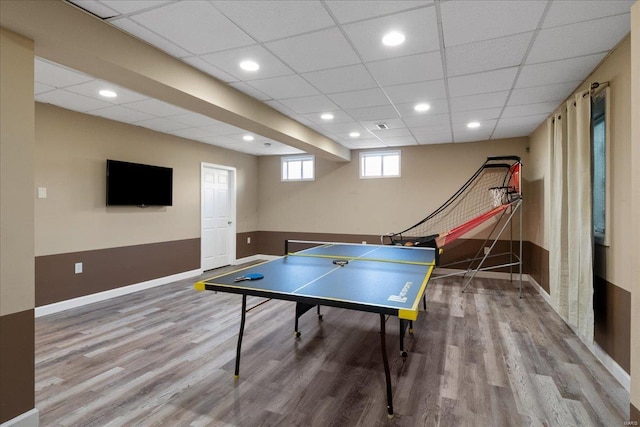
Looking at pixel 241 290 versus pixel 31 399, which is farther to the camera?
pixel 241 290

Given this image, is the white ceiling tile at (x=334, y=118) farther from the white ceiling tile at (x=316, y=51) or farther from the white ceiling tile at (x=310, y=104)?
the white ceiling tile at (x=316, y=51)

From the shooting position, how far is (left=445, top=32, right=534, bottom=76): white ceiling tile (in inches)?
94.0

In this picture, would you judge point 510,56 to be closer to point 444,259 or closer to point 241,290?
point 241,290

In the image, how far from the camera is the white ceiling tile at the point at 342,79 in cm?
292

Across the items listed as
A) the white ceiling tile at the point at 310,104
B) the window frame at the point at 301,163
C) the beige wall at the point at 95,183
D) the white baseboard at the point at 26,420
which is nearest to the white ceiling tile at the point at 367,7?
the white ceiling tile at the point at 310,104

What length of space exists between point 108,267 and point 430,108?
→ 16.2ft

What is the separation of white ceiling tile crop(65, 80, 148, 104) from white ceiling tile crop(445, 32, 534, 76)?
3240 mm

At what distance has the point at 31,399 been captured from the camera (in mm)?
1947

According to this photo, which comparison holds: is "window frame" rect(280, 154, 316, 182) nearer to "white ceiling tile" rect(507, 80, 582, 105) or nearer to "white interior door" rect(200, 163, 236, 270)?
"white interior door" rect(200, 163, 236, 270)

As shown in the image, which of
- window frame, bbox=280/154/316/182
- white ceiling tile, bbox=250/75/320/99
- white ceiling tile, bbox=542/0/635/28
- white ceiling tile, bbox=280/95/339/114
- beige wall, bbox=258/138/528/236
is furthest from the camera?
window frame, bbox=280/154/316/182

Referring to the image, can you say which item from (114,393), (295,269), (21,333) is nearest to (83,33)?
(21,333)

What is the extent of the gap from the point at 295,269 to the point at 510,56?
8.39ft

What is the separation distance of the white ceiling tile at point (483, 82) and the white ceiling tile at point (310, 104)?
136cm

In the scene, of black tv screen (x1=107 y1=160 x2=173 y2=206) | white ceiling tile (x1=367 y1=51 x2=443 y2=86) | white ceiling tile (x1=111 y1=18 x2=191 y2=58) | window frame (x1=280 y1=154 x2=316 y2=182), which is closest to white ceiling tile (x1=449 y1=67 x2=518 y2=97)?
white ceiling tile (x1=367 y1=51 x2=443 y2=86)
